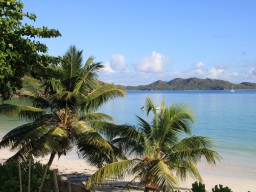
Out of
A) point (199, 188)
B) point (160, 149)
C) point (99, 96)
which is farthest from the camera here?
point (99, 96)

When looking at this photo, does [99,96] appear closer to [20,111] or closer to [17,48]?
[20,111]

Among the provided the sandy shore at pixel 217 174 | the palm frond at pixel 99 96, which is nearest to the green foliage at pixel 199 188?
the palm frond at pixel 99 96

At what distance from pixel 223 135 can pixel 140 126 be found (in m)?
23.5

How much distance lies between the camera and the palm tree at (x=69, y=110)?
11498mm

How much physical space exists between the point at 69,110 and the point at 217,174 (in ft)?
29.4

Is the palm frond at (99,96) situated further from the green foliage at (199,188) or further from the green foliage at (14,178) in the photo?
the green foliage at (199,188)

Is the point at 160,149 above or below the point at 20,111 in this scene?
below

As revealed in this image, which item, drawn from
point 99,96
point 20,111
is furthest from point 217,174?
point 20,111

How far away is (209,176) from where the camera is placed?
17.5 meters

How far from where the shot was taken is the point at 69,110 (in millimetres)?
12406

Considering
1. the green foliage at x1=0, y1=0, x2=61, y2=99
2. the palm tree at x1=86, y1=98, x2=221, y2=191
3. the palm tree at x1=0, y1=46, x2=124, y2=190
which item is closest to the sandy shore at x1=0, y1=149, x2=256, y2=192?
the palm tree at x1=0, y1=46, x2=124, y2=190

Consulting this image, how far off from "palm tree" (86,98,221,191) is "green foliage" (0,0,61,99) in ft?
9.98

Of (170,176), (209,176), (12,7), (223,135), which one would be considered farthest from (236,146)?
(12,7)

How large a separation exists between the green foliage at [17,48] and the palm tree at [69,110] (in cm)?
256
